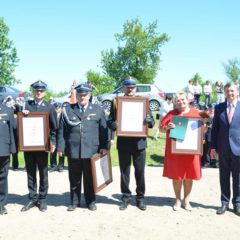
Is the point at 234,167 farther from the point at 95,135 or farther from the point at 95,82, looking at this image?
the point at 95,82

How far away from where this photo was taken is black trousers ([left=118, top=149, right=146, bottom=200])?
21.7 ft

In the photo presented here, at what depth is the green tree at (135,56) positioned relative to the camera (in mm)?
35531

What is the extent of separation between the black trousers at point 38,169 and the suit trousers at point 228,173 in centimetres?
297

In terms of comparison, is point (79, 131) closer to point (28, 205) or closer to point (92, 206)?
point (92, 206)

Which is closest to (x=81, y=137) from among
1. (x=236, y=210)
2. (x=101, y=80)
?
(x=236, y=210)

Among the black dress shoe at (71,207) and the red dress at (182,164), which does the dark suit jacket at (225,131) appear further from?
the black dress shoe at (71,207)

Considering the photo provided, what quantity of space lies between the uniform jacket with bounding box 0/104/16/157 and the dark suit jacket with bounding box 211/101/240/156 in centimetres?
338

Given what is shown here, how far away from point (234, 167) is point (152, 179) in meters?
3.24

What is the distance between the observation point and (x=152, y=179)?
9.39 m

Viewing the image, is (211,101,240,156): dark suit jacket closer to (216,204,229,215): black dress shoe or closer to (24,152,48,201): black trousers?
(216,204,229,215): black dress shoe

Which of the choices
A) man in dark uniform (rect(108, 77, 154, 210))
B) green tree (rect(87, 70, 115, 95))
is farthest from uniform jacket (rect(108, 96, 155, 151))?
green tree (rect(87, 70, 115, 95))

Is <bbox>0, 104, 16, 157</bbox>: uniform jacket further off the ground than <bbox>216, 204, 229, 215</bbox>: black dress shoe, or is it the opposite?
<bbox>0, 104, 16, 157</bbox>: uniform jacket

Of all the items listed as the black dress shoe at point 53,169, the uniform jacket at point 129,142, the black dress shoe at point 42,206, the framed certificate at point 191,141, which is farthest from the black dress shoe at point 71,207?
the black dress shoe at point 53,169

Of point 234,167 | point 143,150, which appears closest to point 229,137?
point 234,167
